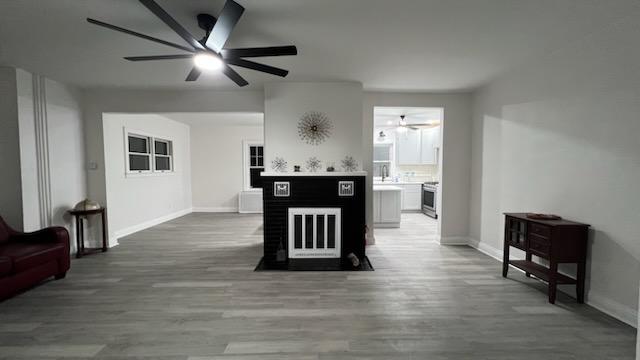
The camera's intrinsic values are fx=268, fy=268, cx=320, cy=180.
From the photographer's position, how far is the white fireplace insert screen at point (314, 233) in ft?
12.0

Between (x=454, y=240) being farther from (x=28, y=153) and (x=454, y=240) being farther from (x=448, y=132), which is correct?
(x=28, y=153)

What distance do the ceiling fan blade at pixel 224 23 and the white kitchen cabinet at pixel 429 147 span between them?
21.0 ft

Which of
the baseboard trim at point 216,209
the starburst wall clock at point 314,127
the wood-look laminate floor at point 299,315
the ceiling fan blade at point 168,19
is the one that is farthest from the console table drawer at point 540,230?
the baseboard trim at point 216,209

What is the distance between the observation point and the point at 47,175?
12.0 ft

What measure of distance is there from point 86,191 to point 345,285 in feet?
14.3

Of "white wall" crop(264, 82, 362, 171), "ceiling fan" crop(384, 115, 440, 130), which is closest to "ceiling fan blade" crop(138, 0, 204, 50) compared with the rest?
"white wall" crop(264, 82, 362, 171)

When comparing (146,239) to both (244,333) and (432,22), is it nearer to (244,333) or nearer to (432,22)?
(244,333)

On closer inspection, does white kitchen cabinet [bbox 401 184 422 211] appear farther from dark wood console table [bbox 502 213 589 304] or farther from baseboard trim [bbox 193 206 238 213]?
baseboard trim [bbox 193 206 238 213]

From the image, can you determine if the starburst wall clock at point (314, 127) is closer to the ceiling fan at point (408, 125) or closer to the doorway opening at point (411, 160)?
the doorway opening at point (411, 160)

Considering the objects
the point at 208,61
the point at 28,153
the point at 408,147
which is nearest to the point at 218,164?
the point at 28,153

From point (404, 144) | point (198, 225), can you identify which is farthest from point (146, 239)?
point (404, 144)

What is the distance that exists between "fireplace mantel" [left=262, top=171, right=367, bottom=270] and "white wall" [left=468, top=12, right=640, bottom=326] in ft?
6.55

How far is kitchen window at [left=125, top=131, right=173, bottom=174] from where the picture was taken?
17.4 ft

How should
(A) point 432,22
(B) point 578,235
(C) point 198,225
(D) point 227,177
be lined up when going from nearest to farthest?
(A) point 432,22 < (B) point 578,235 < (C) point 198,225 < (D) point 227,177
